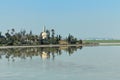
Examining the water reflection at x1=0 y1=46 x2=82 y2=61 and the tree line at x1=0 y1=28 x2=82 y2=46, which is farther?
the tree line at x1=0 y1=28 x2=82 y2=46

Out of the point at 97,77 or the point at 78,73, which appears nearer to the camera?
the point at 97,77

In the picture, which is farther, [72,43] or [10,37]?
[72,43]

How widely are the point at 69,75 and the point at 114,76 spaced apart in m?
2.27

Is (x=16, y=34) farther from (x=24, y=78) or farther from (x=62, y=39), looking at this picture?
(x=24, y=78)

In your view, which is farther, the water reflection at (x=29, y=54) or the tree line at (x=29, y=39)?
the tree line at (x=29, y=39)

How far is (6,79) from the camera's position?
17.2m

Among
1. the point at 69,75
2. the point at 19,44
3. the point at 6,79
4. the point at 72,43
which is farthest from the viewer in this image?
the point at 72,43

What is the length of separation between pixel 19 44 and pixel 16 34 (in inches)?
152

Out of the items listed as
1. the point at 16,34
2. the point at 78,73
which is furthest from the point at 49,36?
the point at 78,73

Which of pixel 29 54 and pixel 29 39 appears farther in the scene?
pixel 29 39

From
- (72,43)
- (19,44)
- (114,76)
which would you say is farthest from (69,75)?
(72,43)

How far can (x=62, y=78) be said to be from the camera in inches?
685

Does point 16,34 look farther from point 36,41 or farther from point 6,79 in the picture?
point 6,79

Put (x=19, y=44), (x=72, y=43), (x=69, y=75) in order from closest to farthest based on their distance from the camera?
(x=69, y=75)
(x=19, y=44)
(x=72, y=43)
